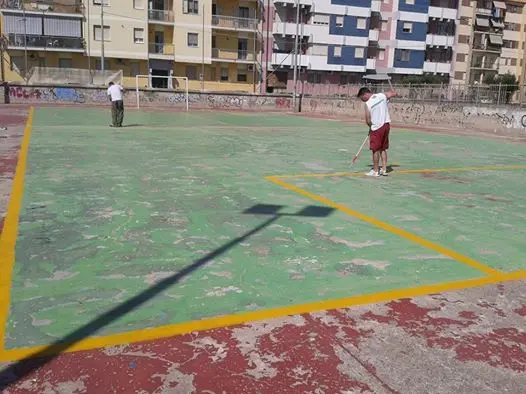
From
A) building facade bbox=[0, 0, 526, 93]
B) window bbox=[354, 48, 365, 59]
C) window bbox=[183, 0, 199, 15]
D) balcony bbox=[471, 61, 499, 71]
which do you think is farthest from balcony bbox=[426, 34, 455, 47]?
window bbox=[183, 0, 199, 15]

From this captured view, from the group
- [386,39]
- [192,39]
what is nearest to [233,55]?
[192,39]

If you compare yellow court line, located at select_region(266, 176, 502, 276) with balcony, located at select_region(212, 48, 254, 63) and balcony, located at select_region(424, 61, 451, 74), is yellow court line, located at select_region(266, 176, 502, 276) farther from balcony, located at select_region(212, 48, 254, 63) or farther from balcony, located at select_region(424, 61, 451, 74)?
balcony, located at select_region(424, 61, 451, 74)

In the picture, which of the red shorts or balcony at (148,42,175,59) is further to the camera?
balcony at (148,42,175,59)

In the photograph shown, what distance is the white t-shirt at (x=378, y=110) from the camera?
976 cm

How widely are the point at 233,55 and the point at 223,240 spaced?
5235cm

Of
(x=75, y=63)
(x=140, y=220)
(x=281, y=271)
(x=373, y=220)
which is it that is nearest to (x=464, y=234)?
(x=373, y=220)

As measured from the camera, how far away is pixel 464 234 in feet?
20.4

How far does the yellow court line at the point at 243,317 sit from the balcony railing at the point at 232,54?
172 feet

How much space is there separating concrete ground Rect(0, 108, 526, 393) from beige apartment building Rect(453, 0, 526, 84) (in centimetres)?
6618

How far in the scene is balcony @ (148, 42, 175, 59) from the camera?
52.5 metres

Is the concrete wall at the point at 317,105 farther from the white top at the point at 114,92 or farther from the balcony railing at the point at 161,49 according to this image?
the balcony railing at the point at 161,49

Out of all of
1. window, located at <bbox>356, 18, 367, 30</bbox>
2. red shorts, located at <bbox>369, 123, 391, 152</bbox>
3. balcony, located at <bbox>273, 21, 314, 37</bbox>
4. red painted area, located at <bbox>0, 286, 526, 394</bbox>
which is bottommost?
red painted area, located at <bbox>0, 286, 526, 394</bbox>

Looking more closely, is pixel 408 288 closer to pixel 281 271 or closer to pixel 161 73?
pixel 281 271

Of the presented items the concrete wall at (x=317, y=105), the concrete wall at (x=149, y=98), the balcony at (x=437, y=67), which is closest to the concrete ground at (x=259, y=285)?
the concrete wall at (x=317, y=105)
